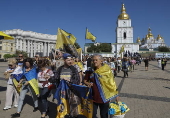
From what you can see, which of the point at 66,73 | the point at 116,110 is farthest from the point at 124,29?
the point at 116,110

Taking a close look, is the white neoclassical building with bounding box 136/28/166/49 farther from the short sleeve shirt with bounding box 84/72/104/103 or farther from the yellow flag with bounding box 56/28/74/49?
the short sleeve shirt with bounding box 84/72/104/103

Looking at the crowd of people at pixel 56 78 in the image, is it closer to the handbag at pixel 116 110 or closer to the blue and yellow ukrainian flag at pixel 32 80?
the blue and yellow ukrainian flag at pixel 32 80

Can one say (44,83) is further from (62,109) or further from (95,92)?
(95,92)

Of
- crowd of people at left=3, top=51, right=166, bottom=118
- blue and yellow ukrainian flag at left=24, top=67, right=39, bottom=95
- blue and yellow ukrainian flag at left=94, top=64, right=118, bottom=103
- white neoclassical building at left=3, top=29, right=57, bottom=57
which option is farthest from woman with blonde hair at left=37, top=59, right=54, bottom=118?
white neoclassical building at left=3, top=29, right=57, bottom=57

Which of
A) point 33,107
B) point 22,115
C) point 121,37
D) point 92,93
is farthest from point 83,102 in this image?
point 121,37

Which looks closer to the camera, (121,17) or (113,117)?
(113,117)

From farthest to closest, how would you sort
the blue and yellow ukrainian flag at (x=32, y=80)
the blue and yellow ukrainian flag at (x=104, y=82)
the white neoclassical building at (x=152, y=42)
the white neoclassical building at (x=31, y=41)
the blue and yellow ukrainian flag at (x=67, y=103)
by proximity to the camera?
the white neoclassical building at (x=152, y=42) < the white neoclassical building at (x=31, y=41) < the blue and yellow ukrainian flag at (x=32, y=80) < the blue and yellow ukrainian flag at (x=67, y=103) < the blue and yellow ukrainian flag at (x=104, y=82)

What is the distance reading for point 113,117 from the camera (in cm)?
345

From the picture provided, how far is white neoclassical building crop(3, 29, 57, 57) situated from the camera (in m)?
80.6

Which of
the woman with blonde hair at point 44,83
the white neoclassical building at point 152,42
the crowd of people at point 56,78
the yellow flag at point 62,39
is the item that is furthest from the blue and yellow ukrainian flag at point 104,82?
the white neoclassical building at point 152,42

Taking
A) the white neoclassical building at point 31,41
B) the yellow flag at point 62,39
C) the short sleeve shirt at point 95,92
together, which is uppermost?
the white neoclassical building at point 31,41

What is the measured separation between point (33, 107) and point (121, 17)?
71330 mm

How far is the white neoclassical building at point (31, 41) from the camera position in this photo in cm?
8062

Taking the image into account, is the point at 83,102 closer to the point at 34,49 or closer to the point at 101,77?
the point at 101,77
